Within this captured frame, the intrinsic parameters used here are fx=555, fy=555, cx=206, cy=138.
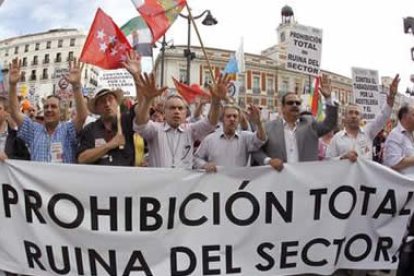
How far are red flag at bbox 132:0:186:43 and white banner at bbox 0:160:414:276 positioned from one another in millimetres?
3810

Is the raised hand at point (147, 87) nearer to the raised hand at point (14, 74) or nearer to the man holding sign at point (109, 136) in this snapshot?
the man holding sign at point (109, 136)

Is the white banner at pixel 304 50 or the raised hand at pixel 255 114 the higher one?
the white banner at pixel 304 50

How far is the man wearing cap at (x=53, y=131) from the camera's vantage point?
4598mm

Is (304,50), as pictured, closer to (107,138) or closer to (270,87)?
(107,138)

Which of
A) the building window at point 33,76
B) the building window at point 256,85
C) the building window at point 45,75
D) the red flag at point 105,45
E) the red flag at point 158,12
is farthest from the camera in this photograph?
the building window at point 33,76

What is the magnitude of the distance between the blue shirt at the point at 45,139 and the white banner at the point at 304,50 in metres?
3.42

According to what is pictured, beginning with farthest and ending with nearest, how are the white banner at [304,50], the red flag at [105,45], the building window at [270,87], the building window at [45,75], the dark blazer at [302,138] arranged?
1. the building window at [45,75]
2. the building window at [270,87]
3. the white banner at [304,50]
4. the red flag at [105,45]
5. the dark blazer at [302,138]

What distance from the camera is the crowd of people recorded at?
4.48 metres

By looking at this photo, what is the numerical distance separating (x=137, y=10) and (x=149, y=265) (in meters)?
4.48

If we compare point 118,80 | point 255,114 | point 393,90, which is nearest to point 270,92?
point 118,80

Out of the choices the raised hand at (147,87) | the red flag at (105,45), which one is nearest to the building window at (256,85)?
the red flag at (105,45)

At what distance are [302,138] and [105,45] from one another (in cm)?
284

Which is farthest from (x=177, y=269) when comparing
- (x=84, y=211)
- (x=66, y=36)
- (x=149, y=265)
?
(x=66, y=36)

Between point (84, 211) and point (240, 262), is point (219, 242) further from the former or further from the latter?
point (84, 211)
